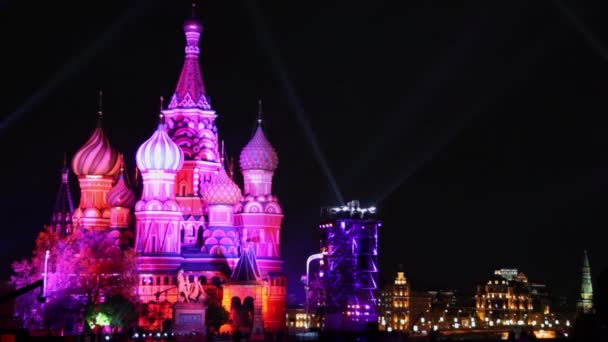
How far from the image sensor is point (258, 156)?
319ft

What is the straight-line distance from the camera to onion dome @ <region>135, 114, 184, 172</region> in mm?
91688

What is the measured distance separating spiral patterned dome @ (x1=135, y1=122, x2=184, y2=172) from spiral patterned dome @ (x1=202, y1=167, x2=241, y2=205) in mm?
4490

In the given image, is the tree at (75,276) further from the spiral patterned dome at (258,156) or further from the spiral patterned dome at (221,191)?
the spiral patterned dome at (258,156)

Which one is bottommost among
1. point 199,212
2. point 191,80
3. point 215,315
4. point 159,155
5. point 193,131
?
point 215,315

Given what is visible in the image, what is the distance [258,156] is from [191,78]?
8490mm

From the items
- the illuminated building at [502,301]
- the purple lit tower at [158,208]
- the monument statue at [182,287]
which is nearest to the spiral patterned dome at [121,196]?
the purple lit tower at [158,208]

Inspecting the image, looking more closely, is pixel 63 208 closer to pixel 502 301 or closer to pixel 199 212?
pixel 199 212

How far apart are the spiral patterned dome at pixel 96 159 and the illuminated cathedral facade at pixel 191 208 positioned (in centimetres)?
7

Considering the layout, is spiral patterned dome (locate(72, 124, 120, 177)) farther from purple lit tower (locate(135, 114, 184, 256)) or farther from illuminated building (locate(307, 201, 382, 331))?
illuminated building (locate(307, 201, 382, 331))

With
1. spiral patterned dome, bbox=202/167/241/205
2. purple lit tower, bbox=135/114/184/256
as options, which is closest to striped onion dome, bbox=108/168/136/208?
purple lit tower, bbox=135/114/184/256

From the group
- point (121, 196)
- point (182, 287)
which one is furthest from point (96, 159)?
point (182, 287)

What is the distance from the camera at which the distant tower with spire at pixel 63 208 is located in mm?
104194

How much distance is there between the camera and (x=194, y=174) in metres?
97.8

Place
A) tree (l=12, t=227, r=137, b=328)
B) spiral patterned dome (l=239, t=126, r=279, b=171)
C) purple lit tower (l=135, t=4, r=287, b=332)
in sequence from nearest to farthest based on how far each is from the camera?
1. tree (l=12, t=227, r=137, b=328)
2. purple lit tower (l=135, t=4, r=287, b=332)
3. spiral patterned dome (l=239, t=126, r=279, b=171)
